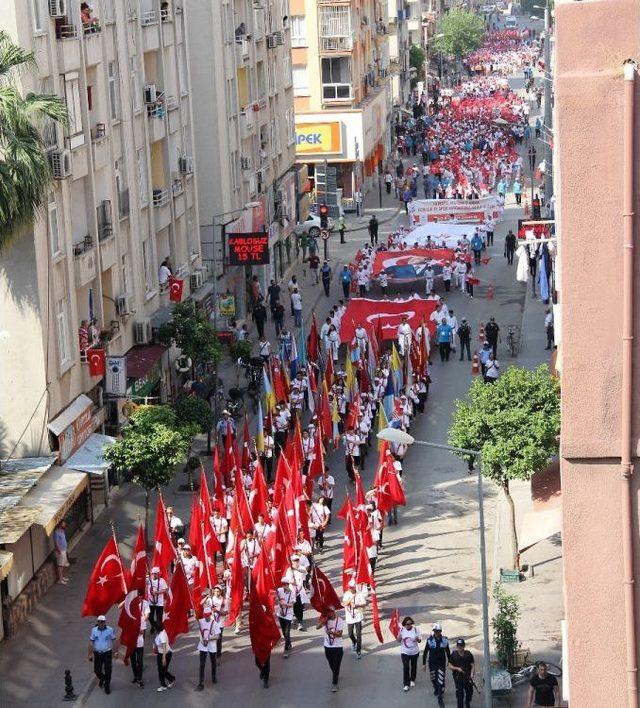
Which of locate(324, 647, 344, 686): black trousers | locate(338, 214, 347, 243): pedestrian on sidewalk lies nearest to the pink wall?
locate(324, 647, 344, 686): black trousers

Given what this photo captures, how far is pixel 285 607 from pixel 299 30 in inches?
2095

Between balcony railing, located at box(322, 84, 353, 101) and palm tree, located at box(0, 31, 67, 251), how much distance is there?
48.0 m

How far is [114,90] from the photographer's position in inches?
1558

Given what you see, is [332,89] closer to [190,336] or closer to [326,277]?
[326,277]

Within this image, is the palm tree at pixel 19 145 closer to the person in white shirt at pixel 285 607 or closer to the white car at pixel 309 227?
the person in white shirt at pixel 285 607

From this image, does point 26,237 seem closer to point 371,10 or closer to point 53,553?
point 53,553

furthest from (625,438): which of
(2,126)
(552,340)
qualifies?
(552,340)

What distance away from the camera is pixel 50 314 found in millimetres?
32625

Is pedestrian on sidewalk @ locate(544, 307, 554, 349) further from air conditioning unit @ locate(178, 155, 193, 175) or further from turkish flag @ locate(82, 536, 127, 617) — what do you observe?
turkish flag @ locate(82, 536, 127, 617)

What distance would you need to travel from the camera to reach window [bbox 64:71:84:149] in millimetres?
35031

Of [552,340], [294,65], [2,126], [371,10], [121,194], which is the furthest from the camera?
[371,10]

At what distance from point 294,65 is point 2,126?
1919 inches

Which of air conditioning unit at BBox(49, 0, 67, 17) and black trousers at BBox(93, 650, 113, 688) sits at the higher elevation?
air conditioning unit at BBox(49, 0, 67, 17)

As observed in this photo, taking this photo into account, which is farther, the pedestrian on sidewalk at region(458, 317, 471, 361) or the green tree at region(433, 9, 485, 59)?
the green tree at region(433, 9, 485, 59)
